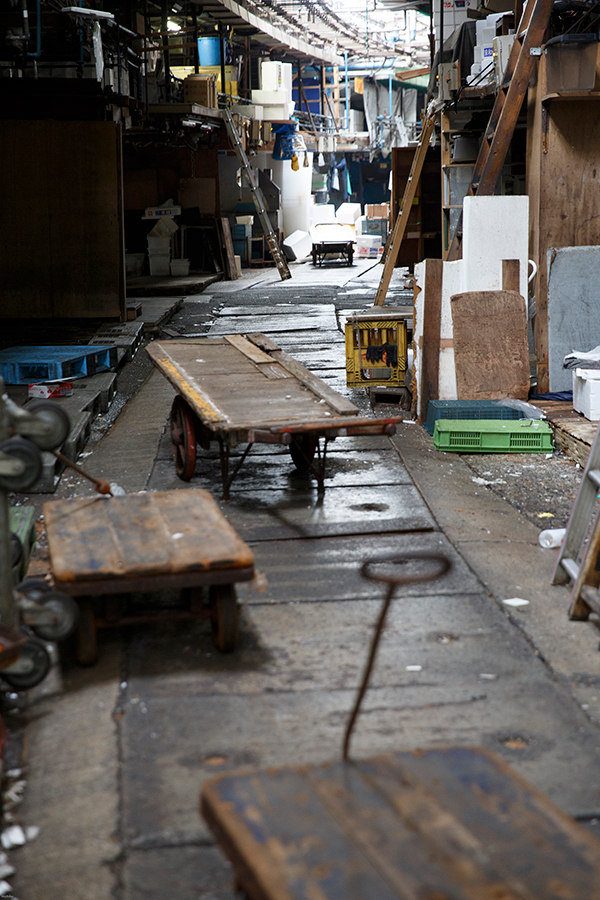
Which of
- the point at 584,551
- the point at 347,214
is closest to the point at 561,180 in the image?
the point at 584,551

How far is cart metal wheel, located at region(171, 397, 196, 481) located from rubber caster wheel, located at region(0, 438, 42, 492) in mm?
3386

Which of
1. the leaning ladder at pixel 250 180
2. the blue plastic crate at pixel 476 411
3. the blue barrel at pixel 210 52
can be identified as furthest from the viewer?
the blue barrel at pixel 210 52

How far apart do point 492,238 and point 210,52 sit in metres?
19.2

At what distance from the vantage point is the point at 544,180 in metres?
8.97

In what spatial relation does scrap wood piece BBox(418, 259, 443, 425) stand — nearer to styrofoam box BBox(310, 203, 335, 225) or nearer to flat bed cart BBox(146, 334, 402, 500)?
flat bed cart BBox(146, 334, 402, 500)

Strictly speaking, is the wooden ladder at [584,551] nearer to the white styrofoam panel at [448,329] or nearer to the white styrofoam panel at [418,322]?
the white styrofoam panel at [448,329]

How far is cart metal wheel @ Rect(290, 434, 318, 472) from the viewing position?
270 inches

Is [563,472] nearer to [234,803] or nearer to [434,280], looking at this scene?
[434,280]

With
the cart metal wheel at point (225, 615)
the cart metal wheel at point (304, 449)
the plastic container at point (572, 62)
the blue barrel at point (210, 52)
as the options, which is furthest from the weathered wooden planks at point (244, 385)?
the blue barrel at point (210, 52)

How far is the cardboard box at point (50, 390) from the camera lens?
359 inches

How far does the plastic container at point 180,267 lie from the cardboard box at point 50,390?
14.2 meters

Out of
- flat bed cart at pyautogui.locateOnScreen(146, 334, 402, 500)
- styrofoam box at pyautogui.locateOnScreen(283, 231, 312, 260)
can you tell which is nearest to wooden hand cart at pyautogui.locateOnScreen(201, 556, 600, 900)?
flat bed cart at pyautogui.locateOnScreen(146, 334, 402, 500)

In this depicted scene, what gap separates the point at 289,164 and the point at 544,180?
23501mm

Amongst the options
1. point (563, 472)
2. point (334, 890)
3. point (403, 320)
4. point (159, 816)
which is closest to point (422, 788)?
point (334, 890)
